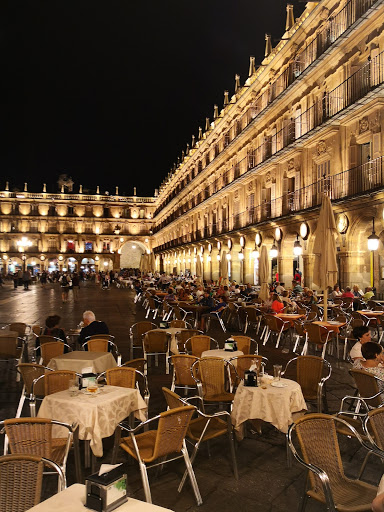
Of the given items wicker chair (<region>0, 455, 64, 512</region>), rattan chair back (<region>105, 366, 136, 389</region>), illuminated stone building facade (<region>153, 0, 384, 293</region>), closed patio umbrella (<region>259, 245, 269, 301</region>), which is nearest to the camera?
wicker chair (<region>0, 455, 64, 512</region>)

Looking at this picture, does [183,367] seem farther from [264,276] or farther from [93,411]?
[264,276]

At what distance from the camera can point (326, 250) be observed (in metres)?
9.45

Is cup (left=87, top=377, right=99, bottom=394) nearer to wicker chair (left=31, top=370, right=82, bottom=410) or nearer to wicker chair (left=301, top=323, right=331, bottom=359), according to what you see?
wicker chair (left=31, top=370, right=82, bottom=410)

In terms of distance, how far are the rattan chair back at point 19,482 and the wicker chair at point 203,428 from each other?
1.47 meters

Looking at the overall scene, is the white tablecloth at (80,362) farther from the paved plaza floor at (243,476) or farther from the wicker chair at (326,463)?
the wicker chair at (326,463)

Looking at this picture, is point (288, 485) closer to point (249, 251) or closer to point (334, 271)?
point (334, 271)

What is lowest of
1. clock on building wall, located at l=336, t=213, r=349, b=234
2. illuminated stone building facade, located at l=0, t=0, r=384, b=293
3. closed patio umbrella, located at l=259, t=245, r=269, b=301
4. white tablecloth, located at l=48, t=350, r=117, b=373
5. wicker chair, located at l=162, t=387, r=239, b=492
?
wicker chair, located at l=162, t=387, r=239, b=492

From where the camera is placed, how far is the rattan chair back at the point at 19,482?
2.66 metres

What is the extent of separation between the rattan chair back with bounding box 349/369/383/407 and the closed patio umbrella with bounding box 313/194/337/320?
4.70 metres

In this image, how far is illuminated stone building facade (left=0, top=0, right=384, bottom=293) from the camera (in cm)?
1516

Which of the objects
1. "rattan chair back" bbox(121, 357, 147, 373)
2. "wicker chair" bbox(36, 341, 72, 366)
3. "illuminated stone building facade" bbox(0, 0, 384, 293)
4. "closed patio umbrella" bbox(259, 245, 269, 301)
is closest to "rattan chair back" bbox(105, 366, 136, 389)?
"rattan chair back" bbox(121, 357, 147, 373)

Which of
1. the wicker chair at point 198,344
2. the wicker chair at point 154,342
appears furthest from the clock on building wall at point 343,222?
the wicker chair at point 198,344

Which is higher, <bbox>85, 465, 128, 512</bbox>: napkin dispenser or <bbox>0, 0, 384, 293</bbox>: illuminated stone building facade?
<bbox>0, 0, 384, 293</bbox>: illuminated stone building facade

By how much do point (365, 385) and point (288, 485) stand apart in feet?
4.46
